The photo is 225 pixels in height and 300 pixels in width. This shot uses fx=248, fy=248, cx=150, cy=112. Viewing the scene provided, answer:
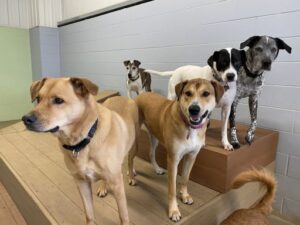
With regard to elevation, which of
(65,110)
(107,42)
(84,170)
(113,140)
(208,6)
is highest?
(208,6)

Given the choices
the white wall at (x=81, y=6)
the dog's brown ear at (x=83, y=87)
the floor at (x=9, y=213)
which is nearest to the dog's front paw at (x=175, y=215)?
the dog's brown ear at (x=83, y=87)

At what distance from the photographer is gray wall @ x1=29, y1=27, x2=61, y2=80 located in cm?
500

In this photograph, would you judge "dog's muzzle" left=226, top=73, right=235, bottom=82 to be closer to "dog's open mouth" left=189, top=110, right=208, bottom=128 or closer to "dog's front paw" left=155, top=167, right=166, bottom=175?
"dog's open mouth" left=189, top=110, right=208, bottom=128

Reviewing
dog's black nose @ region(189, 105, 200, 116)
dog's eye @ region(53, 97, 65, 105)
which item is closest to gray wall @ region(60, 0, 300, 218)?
dog's black nose @ region(189, 105, 200, 116)

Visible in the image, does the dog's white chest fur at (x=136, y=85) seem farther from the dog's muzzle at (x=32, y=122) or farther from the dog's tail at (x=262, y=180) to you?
the dog's muzzle at (x=32, y=122)

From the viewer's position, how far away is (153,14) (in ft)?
10.2

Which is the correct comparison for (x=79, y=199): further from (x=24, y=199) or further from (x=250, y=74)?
(x=250, y=74)

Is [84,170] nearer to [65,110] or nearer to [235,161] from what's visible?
[65,110]

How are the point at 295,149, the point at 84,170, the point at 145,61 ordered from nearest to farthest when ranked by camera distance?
1. the point at 84,170
2. the point at 295,149
3. the point at 145,61

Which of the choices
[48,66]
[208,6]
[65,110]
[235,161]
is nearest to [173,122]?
[235,161]

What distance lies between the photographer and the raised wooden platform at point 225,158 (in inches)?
70.8

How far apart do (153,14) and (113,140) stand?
2270 millimetres

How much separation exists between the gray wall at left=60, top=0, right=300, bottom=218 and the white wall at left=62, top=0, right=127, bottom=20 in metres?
0.21

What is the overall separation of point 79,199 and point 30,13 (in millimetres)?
4818
